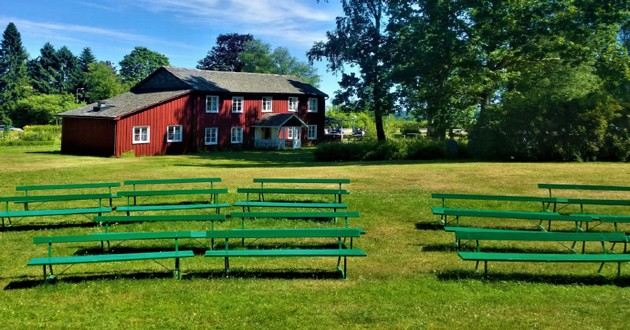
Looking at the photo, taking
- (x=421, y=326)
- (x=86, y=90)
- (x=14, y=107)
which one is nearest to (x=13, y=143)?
(x=14, y=107)

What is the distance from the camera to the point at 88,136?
39.1 metres

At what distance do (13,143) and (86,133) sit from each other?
10.8 m

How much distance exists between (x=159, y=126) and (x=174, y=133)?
5.85ft

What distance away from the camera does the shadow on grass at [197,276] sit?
8.76 m

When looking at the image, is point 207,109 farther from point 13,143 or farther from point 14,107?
point 14,107

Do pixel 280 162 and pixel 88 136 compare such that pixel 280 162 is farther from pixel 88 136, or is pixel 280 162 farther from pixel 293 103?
pixel 293 103

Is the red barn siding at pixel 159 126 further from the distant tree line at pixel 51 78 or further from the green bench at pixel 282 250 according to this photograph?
the distant tree line at pixel 51 78

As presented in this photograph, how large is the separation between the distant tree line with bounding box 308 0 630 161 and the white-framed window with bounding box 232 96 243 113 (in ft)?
48.0

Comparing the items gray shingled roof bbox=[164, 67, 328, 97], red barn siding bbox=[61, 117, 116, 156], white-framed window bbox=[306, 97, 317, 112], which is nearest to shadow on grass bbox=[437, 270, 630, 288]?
Result: red barn siding bbox=[61, 117, 116, 156]

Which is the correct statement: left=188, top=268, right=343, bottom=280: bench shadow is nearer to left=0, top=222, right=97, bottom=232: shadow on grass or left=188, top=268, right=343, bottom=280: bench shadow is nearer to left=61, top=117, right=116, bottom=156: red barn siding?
left=0, top=222, right=97, bottom=232: shadow on grass

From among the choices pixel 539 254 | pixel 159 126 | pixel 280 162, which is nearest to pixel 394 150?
pixel 280 162

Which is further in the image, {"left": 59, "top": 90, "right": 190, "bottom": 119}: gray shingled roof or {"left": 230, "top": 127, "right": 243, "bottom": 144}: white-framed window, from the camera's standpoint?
{"left": 230, "top": 127, "right": 243, "bottom": 144}: white-framed window

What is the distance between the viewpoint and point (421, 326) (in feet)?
22.1

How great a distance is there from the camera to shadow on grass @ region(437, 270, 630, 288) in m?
8.88
